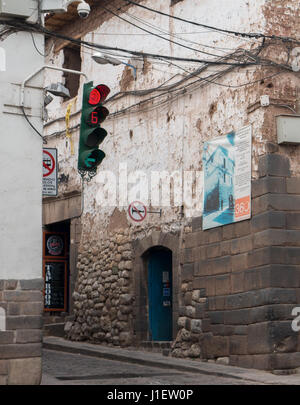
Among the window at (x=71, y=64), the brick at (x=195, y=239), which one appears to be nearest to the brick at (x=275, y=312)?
the brick at (x=195, y=239)

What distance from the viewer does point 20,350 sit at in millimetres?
9875

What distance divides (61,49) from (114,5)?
2.45 m

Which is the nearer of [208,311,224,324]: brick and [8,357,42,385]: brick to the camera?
[8,357,42,385]: brick

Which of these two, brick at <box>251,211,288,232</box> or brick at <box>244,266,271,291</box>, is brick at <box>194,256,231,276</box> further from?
brick at <box>251,211,288,232</box>

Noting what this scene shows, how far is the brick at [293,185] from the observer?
12445 millimetres

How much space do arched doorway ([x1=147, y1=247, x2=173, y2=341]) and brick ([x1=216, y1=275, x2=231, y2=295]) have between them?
7.93 feet

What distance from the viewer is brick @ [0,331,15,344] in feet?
32.2

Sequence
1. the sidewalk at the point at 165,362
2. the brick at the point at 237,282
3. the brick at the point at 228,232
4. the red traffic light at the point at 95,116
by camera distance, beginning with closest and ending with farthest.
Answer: the red traffic light at the point at 95,116, the sidewalk at the point at 165,362, the brick at the point at 237,282, the brick at the point at 228,232

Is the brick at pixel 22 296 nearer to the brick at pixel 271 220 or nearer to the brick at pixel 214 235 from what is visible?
the brick at pixel 271 220

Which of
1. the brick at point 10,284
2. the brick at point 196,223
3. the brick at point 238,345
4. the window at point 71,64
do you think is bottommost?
the brick at point 238,345

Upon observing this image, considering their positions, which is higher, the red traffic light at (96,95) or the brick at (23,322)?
the red traffic light at (96,95)

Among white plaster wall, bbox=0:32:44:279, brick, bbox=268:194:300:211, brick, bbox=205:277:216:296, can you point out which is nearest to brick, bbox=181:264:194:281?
brick, bbox=205:277:216:296

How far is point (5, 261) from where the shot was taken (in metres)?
9.97

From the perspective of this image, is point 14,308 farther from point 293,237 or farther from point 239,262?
point 293,237
